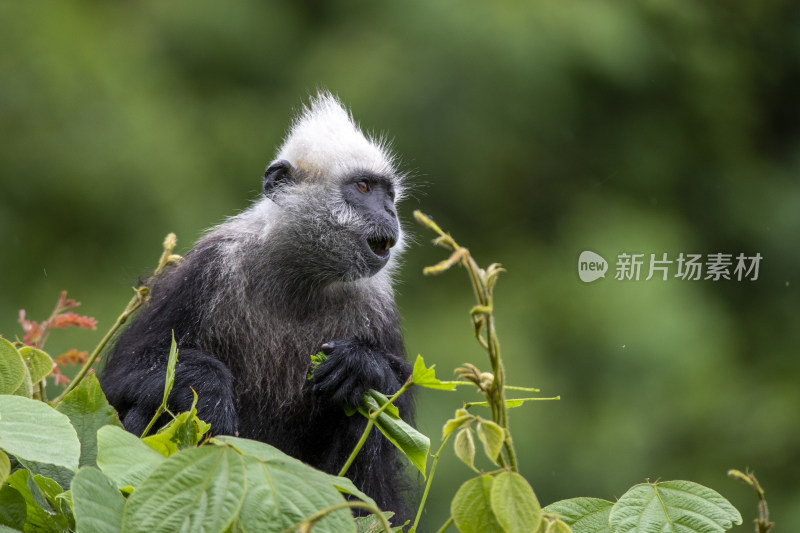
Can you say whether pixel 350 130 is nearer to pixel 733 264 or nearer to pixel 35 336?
pixel 35 336

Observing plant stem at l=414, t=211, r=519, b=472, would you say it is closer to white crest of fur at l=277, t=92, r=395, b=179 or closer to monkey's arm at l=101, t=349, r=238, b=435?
monkey's arm at l=101, t=349, r=238, b=435

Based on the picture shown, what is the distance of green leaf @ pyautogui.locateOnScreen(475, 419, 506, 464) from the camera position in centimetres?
95

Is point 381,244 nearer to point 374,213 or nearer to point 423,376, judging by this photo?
point 374,213

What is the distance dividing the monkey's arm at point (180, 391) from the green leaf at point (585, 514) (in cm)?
124

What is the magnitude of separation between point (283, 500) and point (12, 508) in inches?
13.5

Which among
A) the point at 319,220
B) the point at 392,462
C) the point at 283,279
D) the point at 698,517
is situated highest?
the point at 319,220

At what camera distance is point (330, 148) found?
3232 mm

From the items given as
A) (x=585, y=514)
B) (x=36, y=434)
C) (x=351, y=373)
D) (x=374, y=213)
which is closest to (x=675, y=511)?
(x=585, y=514)

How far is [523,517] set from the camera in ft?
3.10

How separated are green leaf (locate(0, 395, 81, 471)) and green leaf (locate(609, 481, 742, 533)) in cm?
60

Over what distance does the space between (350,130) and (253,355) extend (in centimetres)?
94

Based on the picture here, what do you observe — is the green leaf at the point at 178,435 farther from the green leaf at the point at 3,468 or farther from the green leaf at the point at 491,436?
the green leaf at the point at 491,436

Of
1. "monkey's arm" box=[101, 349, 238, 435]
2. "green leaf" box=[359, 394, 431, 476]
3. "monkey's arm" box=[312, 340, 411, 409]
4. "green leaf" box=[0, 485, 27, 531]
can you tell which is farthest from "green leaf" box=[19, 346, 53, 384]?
"monkey's arm" box=[312, 340, 411, 409]

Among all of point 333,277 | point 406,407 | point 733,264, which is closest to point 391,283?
point 333,277
